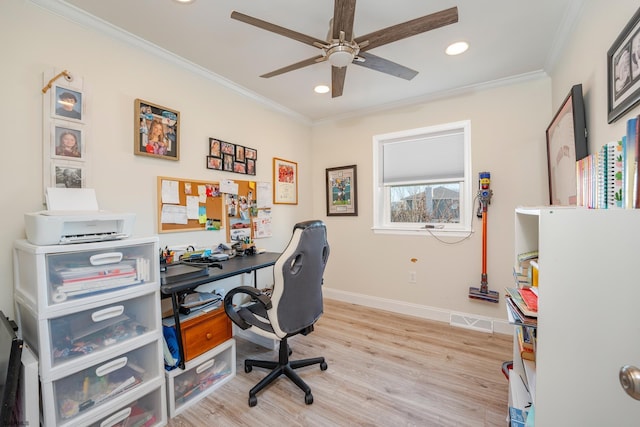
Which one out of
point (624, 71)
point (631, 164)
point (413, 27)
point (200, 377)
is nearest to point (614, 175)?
point (631, 164)

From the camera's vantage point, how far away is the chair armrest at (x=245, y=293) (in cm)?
162

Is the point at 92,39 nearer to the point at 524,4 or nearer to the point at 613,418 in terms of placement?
the point at 524,4

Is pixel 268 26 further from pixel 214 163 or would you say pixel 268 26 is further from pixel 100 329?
pixel 100 329

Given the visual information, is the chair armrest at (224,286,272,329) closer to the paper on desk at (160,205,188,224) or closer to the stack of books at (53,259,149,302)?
the stack of books at (53,259,149,302)

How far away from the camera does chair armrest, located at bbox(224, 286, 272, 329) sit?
5.31ft

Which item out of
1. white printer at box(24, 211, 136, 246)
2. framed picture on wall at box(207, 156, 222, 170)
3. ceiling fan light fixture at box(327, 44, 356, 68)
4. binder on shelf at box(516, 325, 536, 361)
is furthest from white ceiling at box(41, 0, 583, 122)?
binder on shelf at box(516, 325, 536, 361)

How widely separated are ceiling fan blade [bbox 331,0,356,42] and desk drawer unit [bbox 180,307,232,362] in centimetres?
195

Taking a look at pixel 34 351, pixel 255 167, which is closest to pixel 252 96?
pixel 255 167

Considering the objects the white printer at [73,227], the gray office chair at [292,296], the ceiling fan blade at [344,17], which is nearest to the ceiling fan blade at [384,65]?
the ceiling fan blade at [344,17]

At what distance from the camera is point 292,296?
163 centimetres

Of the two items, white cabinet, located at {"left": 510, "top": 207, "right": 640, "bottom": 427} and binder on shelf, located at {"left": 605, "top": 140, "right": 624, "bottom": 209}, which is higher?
binder on shelf, located at {"left": 605, "top": 140, "right": 624, "bottom": 209}

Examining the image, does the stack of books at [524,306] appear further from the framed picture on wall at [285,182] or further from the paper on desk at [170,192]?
the framed picture on wall at [285,182]

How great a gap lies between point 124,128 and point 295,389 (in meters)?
2.20

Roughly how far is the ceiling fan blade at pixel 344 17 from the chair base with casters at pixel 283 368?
1.96 m
